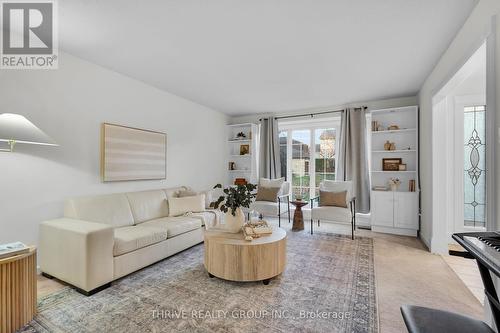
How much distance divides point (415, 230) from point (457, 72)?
2707mm

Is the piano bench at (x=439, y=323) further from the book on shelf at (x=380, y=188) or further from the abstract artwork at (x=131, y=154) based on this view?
the book on shelf at (x=380, y=188)

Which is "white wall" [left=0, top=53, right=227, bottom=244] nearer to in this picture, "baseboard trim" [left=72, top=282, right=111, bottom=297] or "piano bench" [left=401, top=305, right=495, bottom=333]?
"baseboard trim" [left=72, top=282, right=111, bottom=297]

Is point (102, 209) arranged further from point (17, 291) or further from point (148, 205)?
point (17, 291)

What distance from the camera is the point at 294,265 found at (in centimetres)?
283

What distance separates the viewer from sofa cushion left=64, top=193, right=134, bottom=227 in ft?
8.80

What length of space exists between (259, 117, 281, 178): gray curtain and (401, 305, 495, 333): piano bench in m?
4.45

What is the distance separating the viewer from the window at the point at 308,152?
17.2 feet

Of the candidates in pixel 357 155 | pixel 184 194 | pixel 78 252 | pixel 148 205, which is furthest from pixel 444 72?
pixel 78 252

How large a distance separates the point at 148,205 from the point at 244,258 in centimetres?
183

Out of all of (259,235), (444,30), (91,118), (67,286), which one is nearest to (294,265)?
(259,235)

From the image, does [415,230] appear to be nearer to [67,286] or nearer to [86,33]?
[67,286]

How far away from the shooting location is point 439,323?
1000mm

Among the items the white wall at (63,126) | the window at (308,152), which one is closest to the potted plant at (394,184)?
the window at (308,152)

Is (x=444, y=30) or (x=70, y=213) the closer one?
(x=444, y=30)
